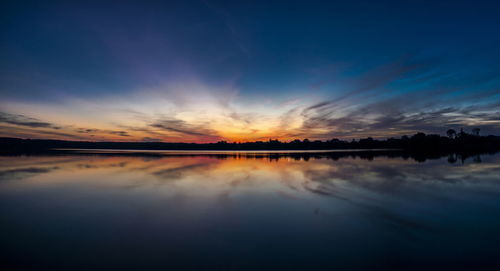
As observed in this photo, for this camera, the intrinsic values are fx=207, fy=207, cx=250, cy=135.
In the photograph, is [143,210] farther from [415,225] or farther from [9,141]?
[9,141]

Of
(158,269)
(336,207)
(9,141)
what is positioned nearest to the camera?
(158,269)

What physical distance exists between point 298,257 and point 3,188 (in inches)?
661

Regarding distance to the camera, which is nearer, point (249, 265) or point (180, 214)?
point (249, 265)

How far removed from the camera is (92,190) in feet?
38.1

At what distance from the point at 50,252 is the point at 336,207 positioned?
9089 mm

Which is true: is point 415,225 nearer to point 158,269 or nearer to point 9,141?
point 158,269

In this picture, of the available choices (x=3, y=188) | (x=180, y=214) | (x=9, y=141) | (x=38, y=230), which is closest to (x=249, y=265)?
(x=180, y=214)

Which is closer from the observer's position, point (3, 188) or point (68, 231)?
point (68, 231)

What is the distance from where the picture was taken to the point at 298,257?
482 cm

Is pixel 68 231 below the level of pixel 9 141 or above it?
below

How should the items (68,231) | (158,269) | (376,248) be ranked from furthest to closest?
(68,231)
(376,248)
(158,269)

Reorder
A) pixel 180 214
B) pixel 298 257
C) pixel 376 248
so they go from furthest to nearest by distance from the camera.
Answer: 1. pixel 180 214
2. pixel 376 248
3. pixel 298 257

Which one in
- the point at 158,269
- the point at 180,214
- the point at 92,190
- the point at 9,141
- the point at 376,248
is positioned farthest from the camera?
the point at 9,141

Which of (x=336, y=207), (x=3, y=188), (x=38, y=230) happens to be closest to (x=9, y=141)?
(x=3, y=188)
